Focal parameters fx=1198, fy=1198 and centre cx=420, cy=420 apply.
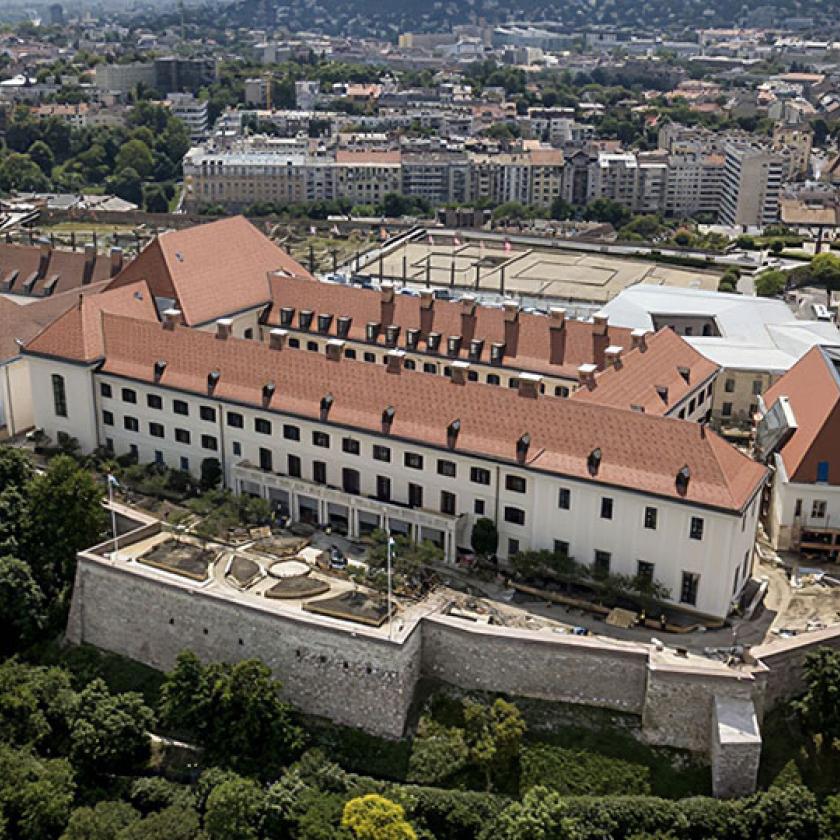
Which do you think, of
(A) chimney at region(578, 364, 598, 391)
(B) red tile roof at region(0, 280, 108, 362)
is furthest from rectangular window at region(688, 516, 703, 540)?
(B) red tile roof at region(0, 280, 108, 362)

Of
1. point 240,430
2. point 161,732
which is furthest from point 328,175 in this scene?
point 161,732

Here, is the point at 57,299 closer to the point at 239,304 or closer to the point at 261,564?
the point at 239,304

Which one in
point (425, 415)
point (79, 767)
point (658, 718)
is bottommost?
point (79, 767)

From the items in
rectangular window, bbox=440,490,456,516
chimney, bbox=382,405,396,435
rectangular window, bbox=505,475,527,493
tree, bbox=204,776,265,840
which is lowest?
tree, bbox=204,776,265,840

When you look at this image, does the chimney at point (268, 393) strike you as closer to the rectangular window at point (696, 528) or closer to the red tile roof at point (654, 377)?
the red tile roof at point (654, 377)

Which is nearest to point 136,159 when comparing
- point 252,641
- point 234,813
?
point 252,641

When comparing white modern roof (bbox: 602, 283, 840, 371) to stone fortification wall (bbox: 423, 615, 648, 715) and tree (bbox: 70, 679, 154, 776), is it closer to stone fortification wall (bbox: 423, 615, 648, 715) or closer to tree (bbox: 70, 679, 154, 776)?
stone fortification wall (bbox: 423, 615, 648, 715)

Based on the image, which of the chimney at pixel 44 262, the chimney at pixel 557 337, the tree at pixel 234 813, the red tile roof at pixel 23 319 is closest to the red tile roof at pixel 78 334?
the red tile roof at pixel 23 319
